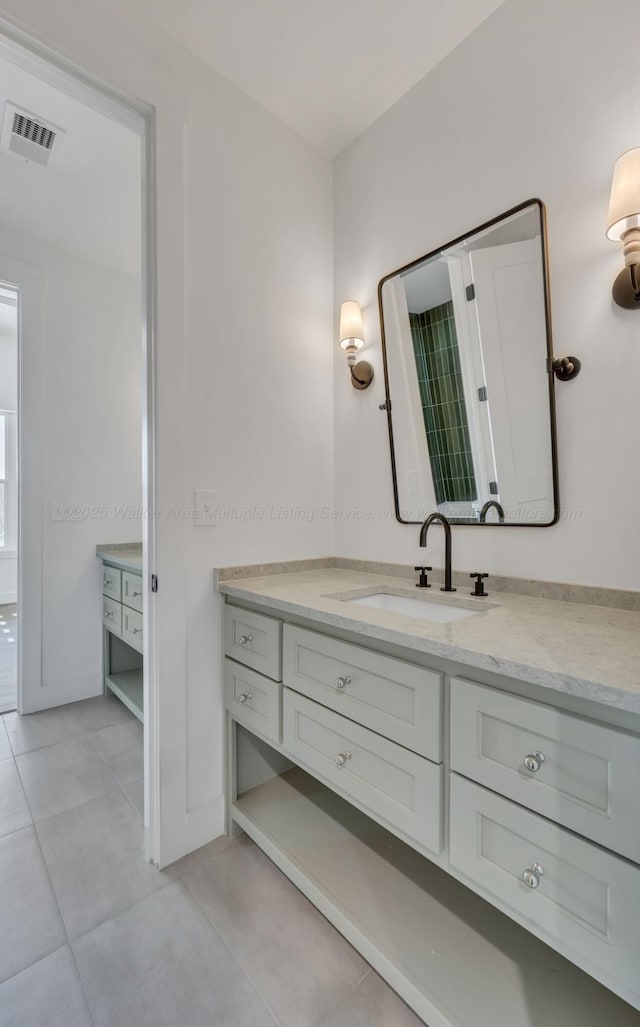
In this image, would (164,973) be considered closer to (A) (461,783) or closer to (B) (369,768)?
(B) (369,768)

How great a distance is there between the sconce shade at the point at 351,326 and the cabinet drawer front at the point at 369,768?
141 cm

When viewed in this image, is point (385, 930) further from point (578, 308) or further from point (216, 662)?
point (578, 308)

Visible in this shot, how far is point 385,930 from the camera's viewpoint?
1130 mm

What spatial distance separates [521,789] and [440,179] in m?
1.93

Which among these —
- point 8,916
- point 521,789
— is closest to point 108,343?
point 8,916

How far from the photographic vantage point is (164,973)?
109 cm

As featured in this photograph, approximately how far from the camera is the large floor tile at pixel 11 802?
1.62 metres

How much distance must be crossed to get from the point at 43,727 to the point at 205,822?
4.54 ft

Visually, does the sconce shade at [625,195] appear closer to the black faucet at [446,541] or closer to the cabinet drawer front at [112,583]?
the black faucet at [446,541]

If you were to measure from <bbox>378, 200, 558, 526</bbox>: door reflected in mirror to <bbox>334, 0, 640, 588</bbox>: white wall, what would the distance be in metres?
0.06

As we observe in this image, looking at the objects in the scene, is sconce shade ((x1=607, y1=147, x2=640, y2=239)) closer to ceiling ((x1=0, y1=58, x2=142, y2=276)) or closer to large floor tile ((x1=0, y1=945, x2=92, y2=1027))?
ceiling ((x1=0, y1=58, x2=142, y2=276))

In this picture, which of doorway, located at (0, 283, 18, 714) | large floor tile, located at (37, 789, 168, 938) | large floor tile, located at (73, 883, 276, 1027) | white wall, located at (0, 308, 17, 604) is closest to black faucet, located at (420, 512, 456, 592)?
large floor tile, located at (73, 883, 276, 1027)

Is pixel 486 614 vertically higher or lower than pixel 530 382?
lower

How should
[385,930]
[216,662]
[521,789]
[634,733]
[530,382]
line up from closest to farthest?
[634,733] < [521,789] < [385,930] < [530,382] < [216,662]
